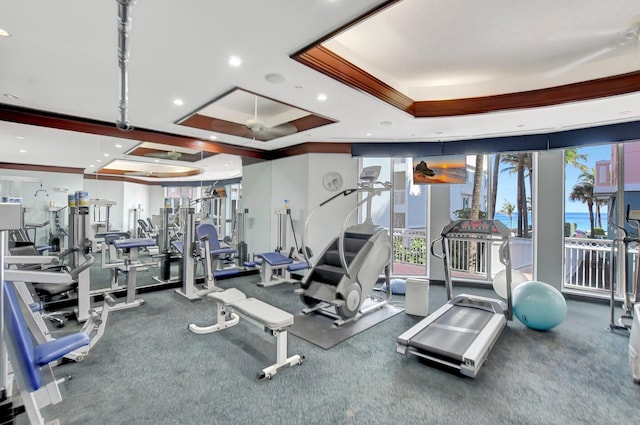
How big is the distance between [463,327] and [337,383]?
159cm

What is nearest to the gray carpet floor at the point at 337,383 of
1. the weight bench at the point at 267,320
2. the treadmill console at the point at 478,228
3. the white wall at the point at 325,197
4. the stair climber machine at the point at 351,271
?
the weight bench at the point at 267,320

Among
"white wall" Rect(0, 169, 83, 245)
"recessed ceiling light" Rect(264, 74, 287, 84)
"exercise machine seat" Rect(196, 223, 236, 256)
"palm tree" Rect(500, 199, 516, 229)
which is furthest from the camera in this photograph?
"palm tree" Rect(500, 199, 516, 229)

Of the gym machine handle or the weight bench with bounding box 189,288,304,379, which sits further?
the gym machine handle

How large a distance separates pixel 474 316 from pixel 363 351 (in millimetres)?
1473

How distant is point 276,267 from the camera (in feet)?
16.6

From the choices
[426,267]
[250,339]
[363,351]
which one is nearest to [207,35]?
[250,339]

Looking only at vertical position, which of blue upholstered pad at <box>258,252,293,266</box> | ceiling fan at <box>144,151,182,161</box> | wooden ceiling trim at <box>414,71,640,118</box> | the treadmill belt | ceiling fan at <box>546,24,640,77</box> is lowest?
→ the treadmill belt

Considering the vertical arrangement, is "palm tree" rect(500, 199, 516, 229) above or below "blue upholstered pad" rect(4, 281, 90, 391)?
above

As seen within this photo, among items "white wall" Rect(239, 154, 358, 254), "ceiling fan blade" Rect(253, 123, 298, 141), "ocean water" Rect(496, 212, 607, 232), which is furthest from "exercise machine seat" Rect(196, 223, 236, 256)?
"ocean water" Rect(496, 212, 607, 232)

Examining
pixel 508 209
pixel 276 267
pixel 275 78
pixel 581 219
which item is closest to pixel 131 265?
pixel 276 267

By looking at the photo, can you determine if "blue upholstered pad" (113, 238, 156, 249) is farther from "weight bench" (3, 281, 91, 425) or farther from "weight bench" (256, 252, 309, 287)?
"weight bench" (3, 281, 91, 425)

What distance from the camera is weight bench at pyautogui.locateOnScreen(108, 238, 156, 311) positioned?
4.05 m

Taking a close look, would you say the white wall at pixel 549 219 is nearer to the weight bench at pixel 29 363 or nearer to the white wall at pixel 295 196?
the white wall at pixel 295 196

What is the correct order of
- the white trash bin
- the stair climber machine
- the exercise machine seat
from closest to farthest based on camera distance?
the stair climber machine → the white trash bin → the exercise machine seat
